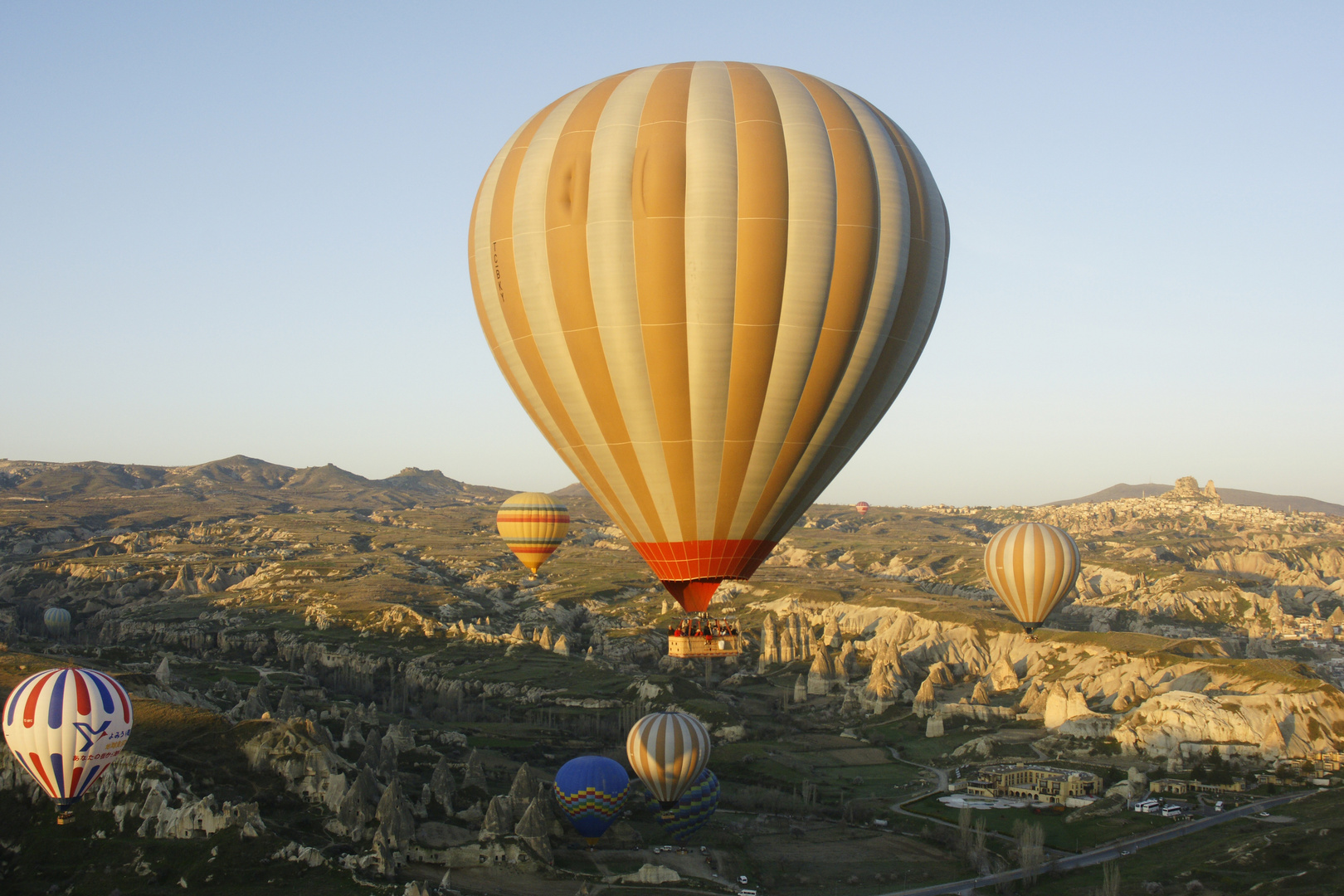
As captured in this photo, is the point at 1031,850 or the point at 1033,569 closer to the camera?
the point at 1031,850

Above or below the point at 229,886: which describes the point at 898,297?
above

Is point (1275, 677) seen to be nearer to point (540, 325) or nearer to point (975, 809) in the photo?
point (975, 809)

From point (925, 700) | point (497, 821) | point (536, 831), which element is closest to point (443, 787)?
point (497, 821)

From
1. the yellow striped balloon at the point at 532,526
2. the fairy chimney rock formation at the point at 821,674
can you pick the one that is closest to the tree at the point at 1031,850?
the yellow striped balloon at the point at 532,526

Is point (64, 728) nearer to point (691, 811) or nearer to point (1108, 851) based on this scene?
point (691, 811)

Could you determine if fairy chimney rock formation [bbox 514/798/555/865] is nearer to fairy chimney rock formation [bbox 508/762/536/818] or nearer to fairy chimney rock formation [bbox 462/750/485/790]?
fairy chimney rock formation [bbox 508/762/536/818]

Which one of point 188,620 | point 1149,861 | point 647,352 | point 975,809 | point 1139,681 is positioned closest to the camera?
point 647,352

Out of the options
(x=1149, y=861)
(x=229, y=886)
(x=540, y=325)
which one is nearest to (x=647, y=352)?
(x=540, y=325)
